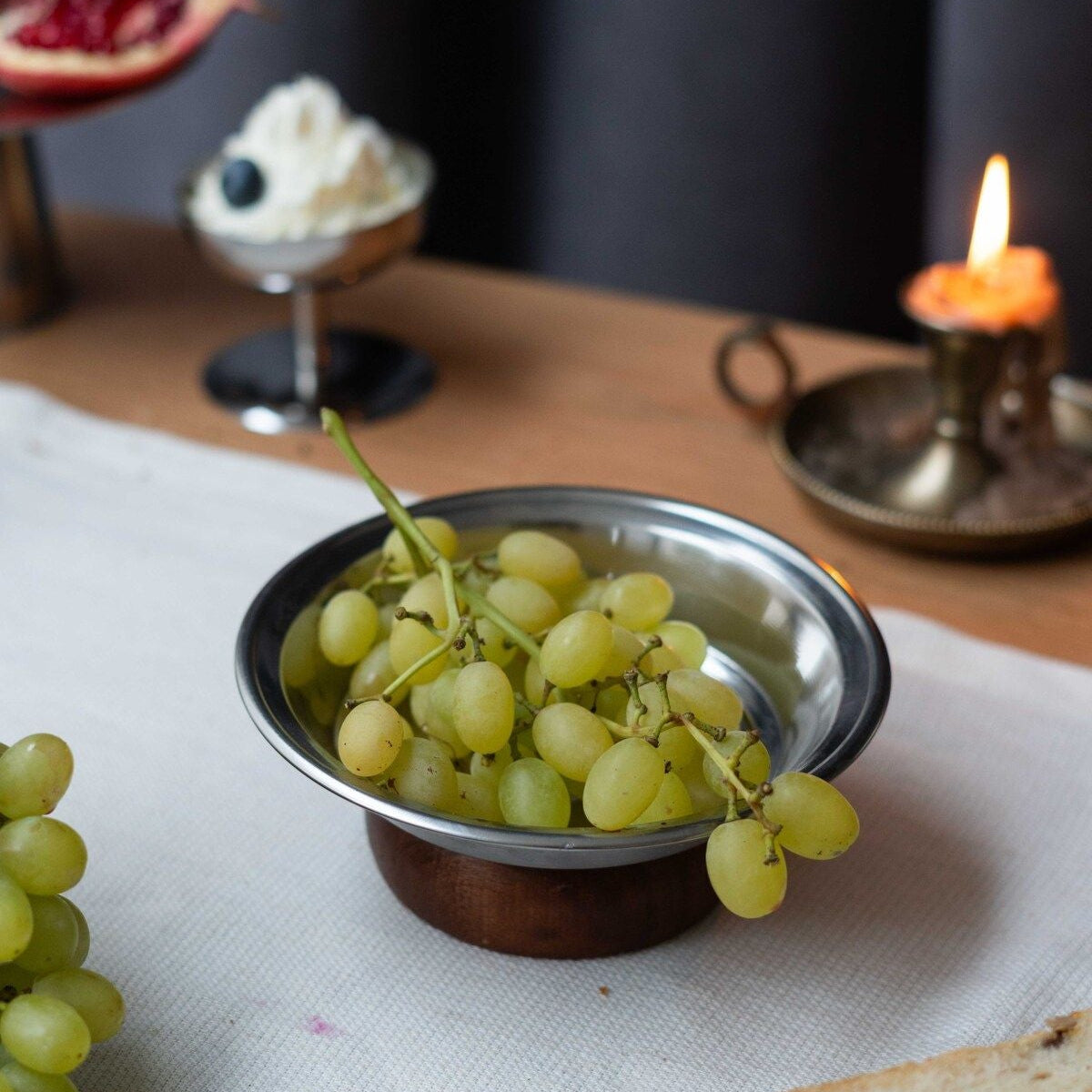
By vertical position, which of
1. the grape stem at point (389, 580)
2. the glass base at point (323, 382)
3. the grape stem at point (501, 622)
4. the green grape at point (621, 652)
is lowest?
the glass base at point (323, 382)

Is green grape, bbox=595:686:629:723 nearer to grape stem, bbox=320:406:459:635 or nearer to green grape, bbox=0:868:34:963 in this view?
grape stem, bbox=320:406:459:635

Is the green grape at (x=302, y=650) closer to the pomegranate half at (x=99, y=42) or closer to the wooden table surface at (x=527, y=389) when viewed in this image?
the wooden table surface at (x=527, y=389)

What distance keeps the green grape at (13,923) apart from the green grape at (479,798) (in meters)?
0.13

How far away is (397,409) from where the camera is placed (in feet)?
2.87

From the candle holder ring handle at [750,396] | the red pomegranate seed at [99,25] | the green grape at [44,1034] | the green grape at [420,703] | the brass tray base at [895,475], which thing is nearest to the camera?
the green grape at [44,1034]

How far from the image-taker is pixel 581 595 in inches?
19.5

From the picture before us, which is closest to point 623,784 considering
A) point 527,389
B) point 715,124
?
point 527,389

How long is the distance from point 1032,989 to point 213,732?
1.11 feet

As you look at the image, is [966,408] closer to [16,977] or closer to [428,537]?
[428,537]

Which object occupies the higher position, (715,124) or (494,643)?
(494,643)

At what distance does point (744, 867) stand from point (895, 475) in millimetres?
416

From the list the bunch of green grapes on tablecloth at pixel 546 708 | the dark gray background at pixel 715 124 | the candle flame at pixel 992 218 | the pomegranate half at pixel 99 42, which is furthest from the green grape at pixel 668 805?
the dark gray background at pixel 715 124

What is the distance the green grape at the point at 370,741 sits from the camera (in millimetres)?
403

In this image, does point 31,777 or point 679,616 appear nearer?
point 31,777
